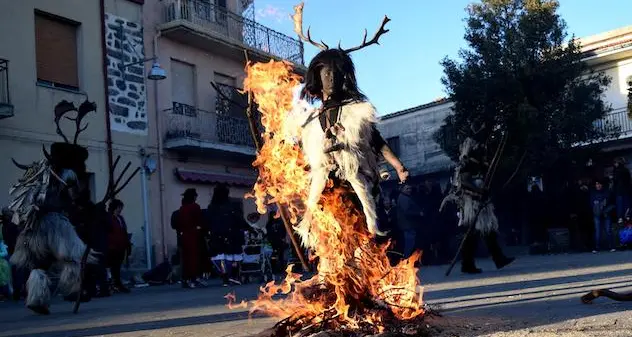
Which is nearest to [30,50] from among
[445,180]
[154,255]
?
[154,255]

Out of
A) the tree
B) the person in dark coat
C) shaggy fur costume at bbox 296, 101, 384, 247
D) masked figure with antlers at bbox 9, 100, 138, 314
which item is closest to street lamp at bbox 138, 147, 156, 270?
the person in dark coat

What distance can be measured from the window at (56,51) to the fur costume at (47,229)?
1014cm

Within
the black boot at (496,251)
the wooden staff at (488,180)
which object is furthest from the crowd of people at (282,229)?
the black boot at (496,251)

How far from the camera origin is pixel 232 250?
14.6 metres

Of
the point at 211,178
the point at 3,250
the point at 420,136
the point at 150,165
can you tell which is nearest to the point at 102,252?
the point at 3,250

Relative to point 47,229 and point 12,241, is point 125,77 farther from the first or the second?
point 47,229

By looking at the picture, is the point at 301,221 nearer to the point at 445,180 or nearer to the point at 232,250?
the point at 232,250

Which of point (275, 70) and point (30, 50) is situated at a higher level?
point (30, 50)

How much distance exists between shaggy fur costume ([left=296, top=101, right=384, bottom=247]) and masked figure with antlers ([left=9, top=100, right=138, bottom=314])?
4.21m

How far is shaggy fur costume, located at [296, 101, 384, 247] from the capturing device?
16.0 ft

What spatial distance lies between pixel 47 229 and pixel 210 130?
15304mm

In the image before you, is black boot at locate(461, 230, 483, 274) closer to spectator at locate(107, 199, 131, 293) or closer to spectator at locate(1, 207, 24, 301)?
spectator at locate(107, 199, 131, 293)

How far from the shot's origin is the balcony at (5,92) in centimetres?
1634

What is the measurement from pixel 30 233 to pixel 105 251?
474 centimetres
